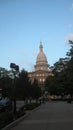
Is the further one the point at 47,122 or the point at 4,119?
the point at 47,122

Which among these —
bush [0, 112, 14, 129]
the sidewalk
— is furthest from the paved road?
bush [0, 112, 14, 129]

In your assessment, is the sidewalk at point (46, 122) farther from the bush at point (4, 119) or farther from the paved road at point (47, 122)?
the bush at point (4, 119)

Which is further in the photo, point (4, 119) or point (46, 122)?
point (46, 122)

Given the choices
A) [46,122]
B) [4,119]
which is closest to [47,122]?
[46,122]

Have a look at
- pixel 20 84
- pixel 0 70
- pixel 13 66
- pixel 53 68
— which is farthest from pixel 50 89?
pixel 13 66

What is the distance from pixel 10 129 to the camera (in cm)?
2089

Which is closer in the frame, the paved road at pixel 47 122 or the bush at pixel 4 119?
the bush at pixel 4 119

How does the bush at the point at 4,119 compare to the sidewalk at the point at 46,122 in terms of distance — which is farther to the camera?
the sidewalk at the point at 46,122

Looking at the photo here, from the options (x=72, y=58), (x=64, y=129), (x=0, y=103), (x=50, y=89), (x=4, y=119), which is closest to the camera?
(x=64, y=129)

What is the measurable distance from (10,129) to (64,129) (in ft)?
9.22

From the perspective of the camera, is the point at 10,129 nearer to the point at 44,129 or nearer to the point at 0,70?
the point at 44,129

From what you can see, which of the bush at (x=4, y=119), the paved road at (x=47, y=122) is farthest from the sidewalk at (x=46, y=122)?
the bush at (x=4, y=119)

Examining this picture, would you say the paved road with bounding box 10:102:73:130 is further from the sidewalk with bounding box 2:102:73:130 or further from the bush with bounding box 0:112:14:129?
the bush with bounding box 0:112:14:129

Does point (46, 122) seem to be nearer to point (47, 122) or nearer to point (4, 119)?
point (47, 122)
